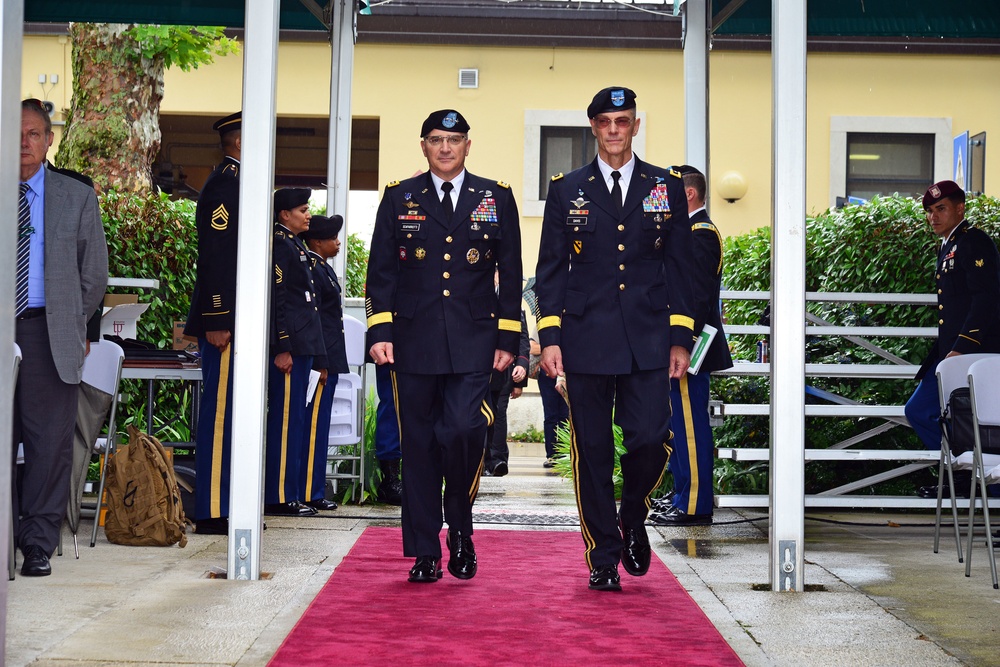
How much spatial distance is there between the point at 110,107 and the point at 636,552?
8.05m

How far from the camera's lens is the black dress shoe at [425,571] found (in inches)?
214

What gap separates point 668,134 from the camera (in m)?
16.7

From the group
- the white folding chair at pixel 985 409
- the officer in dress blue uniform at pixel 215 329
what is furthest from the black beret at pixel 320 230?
the white folding chair at pixel 985 409

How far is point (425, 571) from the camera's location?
5.44 m

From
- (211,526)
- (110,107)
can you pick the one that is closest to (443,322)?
(211,526)

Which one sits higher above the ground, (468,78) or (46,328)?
(468,78)

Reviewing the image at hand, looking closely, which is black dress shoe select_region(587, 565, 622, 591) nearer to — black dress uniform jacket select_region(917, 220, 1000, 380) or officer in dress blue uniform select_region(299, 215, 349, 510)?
black dress uniform jacket select_region(917, 220, 1000, 380)

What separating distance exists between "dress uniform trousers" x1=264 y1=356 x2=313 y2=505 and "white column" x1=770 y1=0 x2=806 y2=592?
316 cm

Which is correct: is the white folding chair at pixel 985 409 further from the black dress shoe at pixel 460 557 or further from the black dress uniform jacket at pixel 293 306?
the black dress uniform jacket at pixel 293 306

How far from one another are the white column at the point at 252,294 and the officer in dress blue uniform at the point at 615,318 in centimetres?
118

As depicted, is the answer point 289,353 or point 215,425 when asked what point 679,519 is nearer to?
point 289,353

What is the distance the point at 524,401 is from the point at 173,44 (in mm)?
6502

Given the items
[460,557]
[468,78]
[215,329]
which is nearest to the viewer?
[460,557]

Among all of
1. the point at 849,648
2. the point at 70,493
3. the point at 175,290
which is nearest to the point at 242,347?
the point at 70,493
